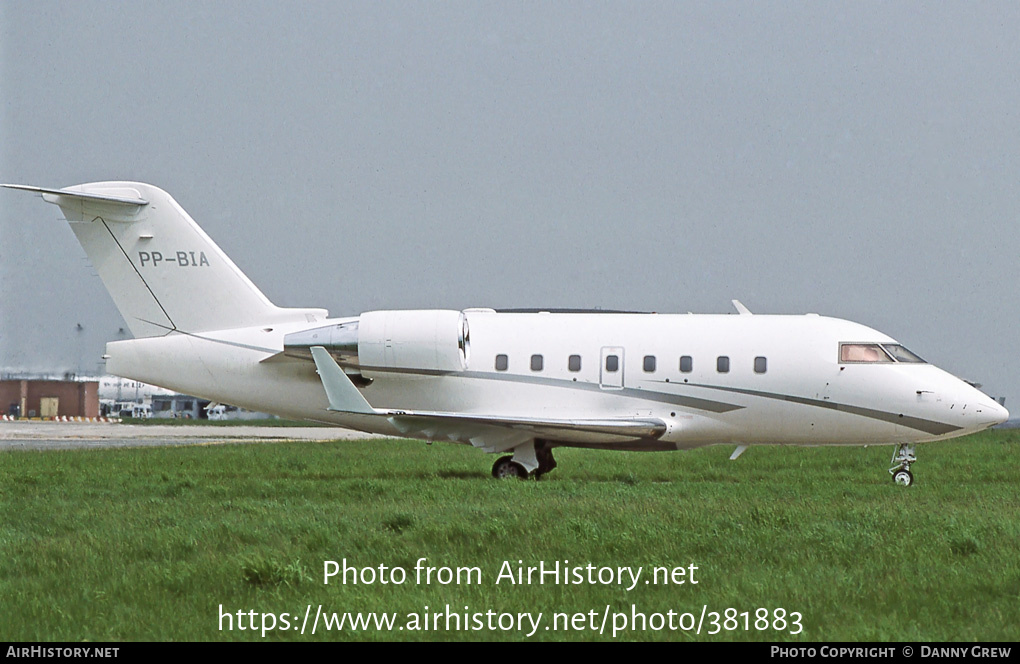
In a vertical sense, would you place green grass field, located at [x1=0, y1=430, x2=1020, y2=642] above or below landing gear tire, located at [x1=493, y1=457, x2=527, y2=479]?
above

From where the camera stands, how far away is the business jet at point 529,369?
19406 mm

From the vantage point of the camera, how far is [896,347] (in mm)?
19828

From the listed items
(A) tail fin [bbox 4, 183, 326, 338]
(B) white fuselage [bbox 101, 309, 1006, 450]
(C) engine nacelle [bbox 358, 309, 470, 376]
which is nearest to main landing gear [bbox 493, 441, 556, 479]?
(B) white fuselage [bbox 101, 309, 1006, 450]

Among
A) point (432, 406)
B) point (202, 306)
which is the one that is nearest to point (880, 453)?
point (432, 406)

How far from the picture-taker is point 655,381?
19594 mm

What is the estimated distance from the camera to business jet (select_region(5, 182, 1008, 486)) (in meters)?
19.4

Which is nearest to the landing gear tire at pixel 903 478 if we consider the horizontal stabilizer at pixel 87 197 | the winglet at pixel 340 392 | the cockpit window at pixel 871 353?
the cockpit window at pixel 871 353

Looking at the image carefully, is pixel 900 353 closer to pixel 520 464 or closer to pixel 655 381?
pixel 655 381

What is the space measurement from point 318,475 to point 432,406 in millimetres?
2710

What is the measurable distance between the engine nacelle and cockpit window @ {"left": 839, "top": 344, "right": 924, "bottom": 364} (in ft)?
21.3

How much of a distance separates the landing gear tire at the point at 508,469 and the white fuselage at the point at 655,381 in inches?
33.2

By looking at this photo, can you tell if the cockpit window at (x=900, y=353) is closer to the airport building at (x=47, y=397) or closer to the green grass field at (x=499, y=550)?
the green grass field at (x=499, y=550)

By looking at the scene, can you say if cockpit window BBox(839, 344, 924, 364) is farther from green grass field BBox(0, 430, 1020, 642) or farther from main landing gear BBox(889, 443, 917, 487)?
green grass field BBox(0, 430, 1020, 642)
